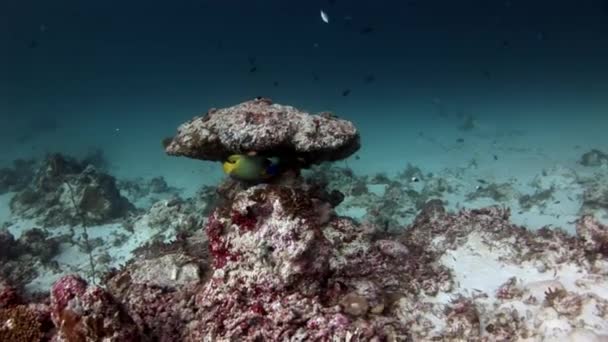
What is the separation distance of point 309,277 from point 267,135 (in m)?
2.78

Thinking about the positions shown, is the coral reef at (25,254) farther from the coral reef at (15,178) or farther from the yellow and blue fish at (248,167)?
the coral reef at (15,178)

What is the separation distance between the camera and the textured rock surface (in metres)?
6.66

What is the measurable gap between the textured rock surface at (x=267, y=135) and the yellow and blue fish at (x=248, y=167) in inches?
8.2

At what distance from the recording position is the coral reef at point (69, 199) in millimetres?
13359

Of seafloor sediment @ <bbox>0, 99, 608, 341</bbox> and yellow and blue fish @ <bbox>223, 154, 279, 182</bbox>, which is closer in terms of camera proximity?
seafloor sediment @ <bbox>0, 99, 608, 341</bbox>

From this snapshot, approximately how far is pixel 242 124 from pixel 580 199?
11.9m

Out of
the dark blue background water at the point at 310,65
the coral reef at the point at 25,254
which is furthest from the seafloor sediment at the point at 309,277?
the dark blue background water at the point at 310,65

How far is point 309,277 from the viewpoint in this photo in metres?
4.56

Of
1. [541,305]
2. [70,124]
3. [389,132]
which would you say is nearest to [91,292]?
[541,305]

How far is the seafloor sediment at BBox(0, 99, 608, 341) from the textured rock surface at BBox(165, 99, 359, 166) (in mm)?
23

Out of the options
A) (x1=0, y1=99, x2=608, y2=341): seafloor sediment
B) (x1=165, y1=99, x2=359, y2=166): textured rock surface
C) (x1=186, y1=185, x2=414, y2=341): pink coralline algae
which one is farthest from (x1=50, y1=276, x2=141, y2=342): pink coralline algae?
(x1=165, y1=99, x2=359, y2=166): textured rock surface

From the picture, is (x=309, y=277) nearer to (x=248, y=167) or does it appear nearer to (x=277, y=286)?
A: (x=277, y=286)

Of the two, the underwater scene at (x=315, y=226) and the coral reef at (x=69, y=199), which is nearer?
the underwater scene at (x=315, y=226)

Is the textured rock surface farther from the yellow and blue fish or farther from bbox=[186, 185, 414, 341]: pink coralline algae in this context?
bbox=[186, 185, 414, 341]: pink coralline algae
